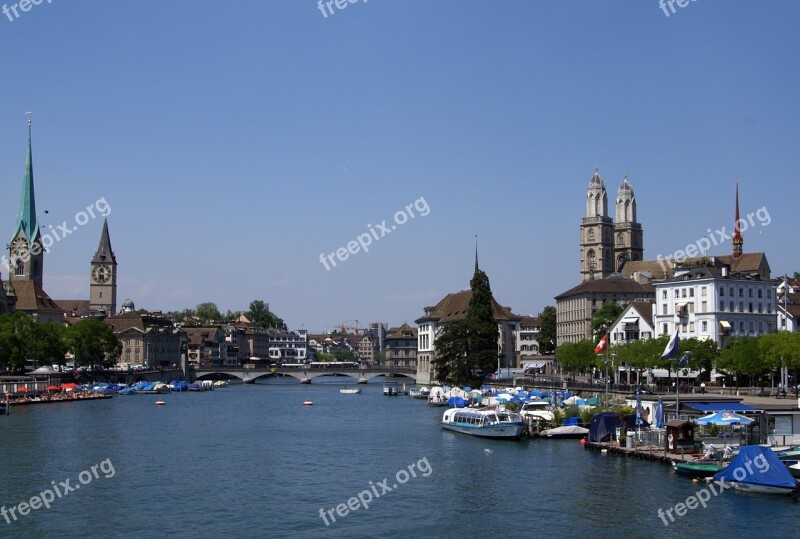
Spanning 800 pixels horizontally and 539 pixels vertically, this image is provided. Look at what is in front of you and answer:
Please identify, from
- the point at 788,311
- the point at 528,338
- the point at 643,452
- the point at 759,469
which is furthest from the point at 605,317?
the point at 759,469

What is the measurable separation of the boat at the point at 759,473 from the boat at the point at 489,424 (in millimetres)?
22851

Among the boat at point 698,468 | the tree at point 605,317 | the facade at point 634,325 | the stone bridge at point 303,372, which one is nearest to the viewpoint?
the boat at point 698,468

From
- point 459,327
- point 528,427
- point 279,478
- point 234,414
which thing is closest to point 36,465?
point 279,478

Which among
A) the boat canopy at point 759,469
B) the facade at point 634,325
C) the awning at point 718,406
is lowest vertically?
the boat canopy at point 759,469

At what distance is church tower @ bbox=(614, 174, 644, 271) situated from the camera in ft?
636

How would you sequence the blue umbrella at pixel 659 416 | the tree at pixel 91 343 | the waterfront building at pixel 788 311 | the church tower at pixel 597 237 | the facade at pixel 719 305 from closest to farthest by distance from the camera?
1. the blue umbrella at pixel 659 416
2. the facade at pixel 719 305
3. the waterfront building at pixel 788 311
4. the tree at pixel 91 343
5. the church tower at pixel 597 237

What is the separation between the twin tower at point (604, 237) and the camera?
191m

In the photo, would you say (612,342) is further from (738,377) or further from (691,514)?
(691,514)

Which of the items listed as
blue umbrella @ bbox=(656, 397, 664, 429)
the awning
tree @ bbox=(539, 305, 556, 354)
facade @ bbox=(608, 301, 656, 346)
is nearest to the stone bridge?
tree @ bbox=(539, 305, 556, 354)

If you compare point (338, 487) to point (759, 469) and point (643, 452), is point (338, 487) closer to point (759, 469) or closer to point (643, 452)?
point (643, 452)

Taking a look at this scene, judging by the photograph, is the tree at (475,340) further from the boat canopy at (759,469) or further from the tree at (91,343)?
the boat canopy at (759,469)

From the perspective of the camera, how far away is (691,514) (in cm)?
3700

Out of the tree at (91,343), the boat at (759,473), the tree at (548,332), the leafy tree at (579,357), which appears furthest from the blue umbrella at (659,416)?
the tree at (548,332)

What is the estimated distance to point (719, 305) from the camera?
313 ft
